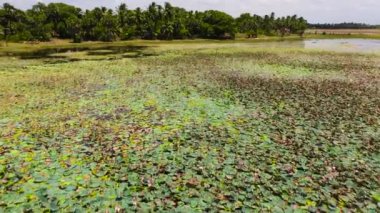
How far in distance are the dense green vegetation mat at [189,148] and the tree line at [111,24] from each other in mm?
86567

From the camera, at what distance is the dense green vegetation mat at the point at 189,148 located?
10.3 metres

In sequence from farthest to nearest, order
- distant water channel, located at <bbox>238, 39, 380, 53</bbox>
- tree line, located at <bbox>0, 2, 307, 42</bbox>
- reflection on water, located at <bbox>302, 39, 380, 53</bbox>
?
tree line, located at <bbox>0, 2, 307, 42</bbox>
reflection on water, located at <bbox>302, 39, 380, 53</bbox>
distant water channel, located at <bbox>238, 39, 380, 53</bbox>

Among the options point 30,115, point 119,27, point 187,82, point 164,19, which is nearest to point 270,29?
point 164,19

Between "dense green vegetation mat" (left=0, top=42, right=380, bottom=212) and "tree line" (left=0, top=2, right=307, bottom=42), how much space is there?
86.6m

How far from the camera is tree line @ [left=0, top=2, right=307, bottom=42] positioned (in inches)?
4048

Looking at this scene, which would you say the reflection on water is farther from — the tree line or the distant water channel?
the tree line

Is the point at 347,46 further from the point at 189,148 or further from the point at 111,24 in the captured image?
the point at 189,148

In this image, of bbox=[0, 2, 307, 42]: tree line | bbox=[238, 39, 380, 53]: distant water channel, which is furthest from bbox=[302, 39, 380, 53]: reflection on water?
bbox=[0, 2, 307, 42]: tree line

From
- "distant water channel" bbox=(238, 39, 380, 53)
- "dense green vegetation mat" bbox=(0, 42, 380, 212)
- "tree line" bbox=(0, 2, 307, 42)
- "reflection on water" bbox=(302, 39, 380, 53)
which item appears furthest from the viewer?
"tree line" bbox=(0, 2, 307, 42)

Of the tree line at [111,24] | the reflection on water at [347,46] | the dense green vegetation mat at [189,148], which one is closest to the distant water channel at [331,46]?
the reflection on water at [347,46]

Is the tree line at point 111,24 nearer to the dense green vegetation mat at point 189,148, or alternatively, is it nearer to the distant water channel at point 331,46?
the distant water channel at point 331,46

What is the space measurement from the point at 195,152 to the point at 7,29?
102 metres

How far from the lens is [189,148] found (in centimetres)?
1430

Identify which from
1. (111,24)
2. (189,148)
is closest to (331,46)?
(111,24)
